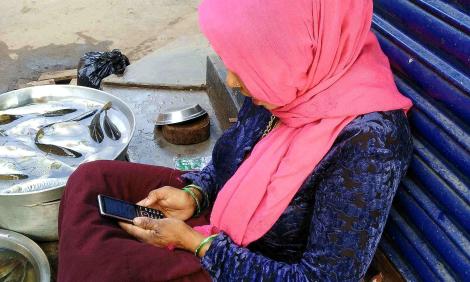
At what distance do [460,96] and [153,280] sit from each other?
112 centimetres

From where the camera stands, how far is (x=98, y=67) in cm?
398

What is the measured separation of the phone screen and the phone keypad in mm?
31

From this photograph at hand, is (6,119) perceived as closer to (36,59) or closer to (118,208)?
(118,208)

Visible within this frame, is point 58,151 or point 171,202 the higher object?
point 171,202

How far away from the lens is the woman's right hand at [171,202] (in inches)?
75.4

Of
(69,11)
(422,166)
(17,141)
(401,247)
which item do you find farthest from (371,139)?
(69,11)

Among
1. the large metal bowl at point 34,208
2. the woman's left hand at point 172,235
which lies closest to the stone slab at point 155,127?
the large metal bowl at point 34,208

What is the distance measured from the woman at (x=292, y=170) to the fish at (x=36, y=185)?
0.58 meters

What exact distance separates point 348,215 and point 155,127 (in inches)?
81.7

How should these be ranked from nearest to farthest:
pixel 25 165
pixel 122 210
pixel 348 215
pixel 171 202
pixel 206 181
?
1. pixel 348 215
2. pixel 122 210
3. pixel 171 202
4. pixel 206 181
5. pixel 25 165

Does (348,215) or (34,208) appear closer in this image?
(348,215)

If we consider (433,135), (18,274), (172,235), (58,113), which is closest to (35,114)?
(58,113)

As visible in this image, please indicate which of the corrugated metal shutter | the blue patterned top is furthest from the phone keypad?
the corrugated metal shutter

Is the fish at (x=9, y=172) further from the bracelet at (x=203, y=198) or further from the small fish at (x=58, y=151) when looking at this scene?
the bracelet at (x=203, y=198)
